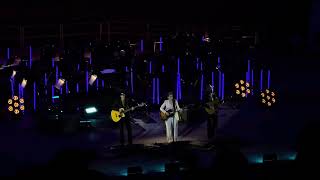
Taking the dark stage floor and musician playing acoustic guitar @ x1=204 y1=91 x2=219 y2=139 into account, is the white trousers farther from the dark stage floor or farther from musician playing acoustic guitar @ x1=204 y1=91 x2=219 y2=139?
musician playing acoustic guitar @ x1=204 y1=91 x2=219 y2=139

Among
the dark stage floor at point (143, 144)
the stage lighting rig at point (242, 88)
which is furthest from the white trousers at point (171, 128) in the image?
the stage lighting rig at point (242, 88)

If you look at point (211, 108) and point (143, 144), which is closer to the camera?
point (143, 144)

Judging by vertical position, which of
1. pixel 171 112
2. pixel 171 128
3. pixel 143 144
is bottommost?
pixel 143 144

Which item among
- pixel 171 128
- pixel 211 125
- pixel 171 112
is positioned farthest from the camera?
pixel 211 125

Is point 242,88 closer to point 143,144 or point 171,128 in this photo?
point 171,128

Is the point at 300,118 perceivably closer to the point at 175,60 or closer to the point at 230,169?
the point at 175,60

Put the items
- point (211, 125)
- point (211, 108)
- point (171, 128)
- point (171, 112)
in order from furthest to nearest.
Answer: point (211, 125), point (211, 108), point (171, 128), point (171, 112)

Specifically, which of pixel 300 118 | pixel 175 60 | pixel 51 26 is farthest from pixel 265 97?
pixel 51 26

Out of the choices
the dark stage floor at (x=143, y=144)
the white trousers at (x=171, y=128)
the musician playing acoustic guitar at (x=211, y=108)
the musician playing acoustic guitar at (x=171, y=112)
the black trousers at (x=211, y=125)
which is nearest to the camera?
the dark stage floor at (x=143, y=144)

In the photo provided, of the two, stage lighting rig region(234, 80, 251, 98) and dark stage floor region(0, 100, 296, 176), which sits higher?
stage lighting rig region(234, 80, 251, 98)

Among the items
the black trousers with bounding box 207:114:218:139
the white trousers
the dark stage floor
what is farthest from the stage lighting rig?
the white trousers

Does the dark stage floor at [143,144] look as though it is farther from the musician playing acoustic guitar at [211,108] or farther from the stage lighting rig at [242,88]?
the stage lighting rig at [242,88]

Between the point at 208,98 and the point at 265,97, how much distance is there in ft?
13.6

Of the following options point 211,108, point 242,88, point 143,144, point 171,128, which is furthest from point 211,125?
point 242,88
